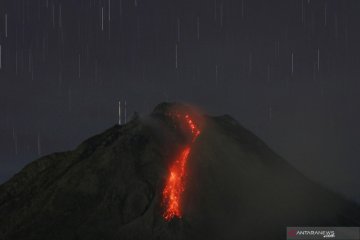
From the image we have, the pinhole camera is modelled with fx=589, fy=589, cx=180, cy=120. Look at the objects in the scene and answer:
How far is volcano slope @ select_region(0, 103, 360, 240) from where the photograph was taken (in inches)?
5143

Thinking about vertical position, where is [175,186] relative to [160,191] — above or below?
above

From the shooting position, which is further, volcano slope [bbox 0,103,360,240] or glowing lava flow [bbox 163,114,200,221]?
glowing lava flow [bbox 163,114,200,221]

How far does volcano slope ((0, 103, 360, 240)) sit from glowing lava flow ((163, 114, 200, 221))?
1.00 metres

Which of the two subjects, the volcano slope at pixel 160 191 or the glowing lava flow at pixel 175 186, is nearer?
the volcano slope at pixel 160 191

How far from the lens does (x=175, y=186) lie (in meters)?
145

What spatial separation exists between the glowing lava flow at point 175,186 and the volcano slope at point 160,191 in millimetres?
998

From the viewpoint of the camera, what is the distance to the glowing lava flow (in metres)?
133

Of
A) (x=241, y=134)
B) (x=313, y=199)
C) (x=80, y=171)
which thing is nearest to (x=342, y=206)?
(x=313, y=199)

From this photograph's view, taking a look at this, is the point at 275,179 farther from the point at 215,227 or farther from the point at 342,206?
the point at 215,227

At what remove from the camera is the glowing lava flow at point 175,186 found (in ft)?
438

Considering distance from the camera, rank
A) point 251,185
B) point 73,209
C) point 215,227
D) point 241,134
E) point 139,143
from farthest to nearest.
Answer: point 241,134
point 139,143
point 251,185
point 73,209
point 215,227

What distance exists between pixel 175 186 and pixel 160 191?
4421 millimetres

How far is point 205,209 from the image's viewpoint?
445 ft

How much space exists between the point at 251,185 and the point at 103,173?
3811 centimetres
